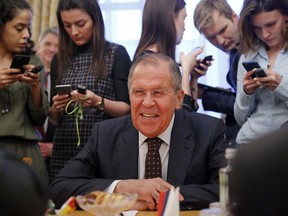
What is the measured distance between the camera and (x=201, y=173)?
2221 millimetres

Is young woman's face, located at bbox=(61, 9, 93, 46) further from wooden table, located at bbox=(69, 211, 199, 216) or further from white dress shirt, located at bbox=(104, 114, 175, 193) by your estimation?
wooden table, located at bbox=(69, 211, 199, 216)

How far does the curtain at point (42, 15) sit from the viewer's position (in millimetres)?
4812

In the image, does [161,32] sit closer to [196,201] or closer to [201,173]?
[201,173]

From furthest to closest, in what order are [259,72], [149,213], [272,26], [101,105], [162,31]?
1. [162,31]
2. [101,105]
3. [272,26]
4. [259,72]
5. [149,213]

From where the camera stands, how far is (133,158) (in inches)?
88.6

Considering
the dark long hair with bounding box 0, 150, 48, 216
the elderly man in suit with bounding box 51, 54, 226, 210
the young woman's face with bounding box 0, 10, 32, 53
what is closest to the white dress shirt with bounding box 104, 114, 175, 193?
the elderly man in suit with bounding box 51, 54, 226, 210

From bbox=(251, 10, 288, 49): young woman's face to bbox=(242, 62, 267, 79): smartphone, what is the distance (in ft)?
0.66

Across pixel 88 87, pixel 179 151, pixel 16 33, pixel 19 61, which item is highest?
pixel 16 33

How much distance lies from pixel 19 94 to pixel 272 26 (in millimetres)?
1382

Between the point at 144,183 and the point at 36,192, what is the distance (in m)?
1.42

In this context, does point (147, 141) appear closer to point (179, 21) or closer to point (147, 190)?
point (147, 190)

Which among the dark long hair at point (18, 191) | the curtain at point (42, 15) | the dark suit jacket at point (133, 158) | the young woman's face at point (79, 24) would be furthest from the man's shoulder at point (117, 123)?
the curtain at point (42, 15)

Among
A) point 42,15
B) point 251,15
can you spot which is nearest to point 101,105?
point 251,15

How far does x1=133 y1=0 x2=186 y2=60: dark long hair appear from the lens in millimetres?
2877
